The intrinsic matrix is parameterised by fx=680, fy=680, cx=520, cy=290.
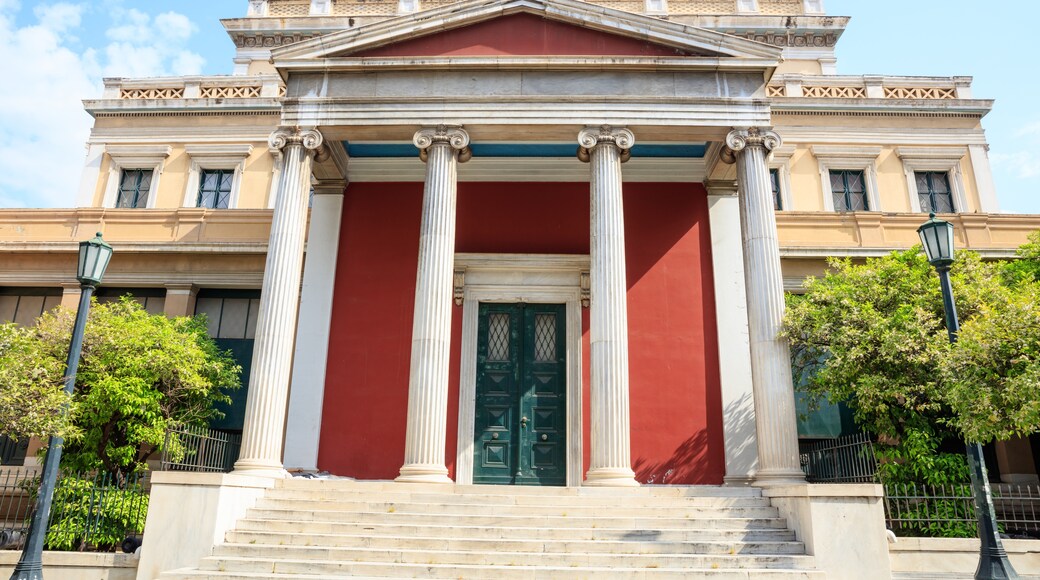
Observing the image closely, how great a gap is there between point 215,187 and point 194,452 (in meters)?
11.7

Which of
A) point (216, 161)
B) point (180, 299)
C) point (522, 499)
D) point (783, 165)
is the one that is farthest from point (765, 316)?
point (216, 161)

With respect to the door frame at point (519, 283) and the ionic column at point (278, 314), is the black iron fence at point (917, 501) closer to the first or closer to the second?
the door frame at point (519, 283)

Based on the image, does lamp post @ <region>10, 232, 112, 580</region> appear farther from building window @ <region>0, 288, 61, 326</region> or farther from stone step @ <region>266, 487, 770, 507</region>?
building window @ <region>0, 288, 61, 326</region>

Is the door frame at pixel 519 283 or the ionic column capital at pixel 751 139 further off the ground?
the ionic column capital at pixel 751 139

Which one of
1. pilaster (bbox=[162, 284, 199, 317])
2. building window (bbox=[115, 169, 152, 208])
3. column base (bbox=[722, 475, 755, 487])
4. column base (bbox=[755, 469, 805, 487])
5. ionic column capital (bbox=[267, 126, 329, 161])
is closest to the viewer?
column base (bbox=[755, 469, 805, 487])

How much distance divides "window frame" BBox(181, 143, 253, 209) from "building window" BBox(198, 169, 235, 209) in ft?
0.32

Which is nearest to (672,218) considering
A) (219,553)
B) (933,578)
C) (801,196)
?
(801,196)


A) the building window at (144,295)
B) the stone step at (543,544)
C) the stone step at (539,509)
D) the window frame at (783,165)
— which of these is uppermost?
the window frame at (783,165)

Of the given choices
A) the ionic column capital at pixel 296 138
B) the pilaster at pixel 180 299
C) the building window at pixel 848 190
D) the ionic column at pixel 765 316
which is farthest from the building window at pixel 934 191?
the pilaster at pixel 180 299

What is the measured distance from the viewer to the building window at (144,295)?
18.9 meters

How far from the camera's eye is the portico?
12.1 metres

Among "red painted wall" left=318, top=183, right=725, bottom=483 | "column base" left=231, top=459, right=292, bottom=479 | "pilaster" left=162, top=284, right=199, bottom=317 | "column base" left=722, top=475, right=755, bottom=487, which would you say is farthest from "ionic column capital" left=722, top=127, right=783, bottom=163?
"pilaster" left=162, top=284, right=199, bottom=317

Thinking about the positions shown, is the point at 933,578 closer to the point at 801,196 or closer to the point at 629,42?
the point at 629,42

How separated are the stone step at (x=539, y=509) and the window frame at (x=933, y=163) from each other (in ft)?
49.8
